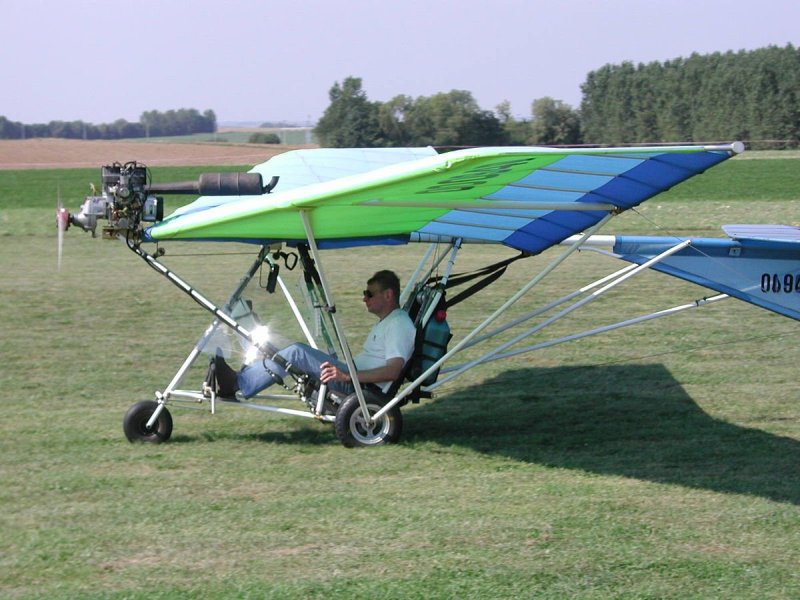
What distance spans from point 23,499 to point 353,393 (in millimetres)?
2091

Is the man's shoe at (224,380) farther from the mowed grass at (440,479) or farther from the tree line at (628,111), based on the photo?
the tree line at (628,111)

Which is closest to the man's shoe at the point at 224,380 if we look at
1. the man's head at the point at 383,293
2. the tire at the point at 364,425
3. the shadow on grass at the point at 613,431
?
→ the tire at the point at 364,425

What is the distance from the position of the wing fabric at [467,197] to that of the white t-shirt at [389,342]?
584 mm

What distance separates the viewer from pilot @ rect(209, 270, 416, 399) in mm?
6496

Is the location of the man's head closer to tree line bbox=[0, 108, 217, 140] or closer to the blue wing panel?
the blue wing panel

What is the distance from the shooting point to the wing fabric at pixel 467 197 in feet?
16.1

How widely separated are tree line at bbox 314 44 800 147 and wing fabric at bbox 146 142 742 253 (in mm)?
6738

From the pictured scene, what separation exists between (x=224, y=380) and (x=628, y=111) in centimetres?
4123

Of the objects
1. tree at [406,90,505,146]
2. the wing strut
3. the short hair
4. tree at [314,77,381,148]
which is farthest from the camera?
tree at [314,77,381,148]

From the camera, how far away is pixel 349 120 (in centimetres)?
1988

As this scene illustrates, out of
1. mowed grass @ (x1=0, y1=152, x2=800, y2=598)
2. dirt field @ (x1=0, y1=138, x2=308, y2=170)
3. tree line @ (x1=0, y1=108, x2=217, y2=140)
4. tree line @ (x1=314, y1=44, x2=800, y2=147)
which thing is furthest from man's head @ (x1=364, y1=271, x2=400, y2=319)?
tree line @ (x1=0, y1=108, x2=217, y2=140)

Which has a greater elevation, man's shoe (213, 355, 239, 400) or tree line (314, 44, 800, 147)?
tree line (314, 44, 800, 147)

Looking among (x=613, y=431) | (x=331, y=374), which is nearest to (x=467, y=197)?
(x=331, y=374)

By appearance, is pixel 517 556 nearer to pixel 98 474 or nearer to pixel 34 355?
pixel 98 474
